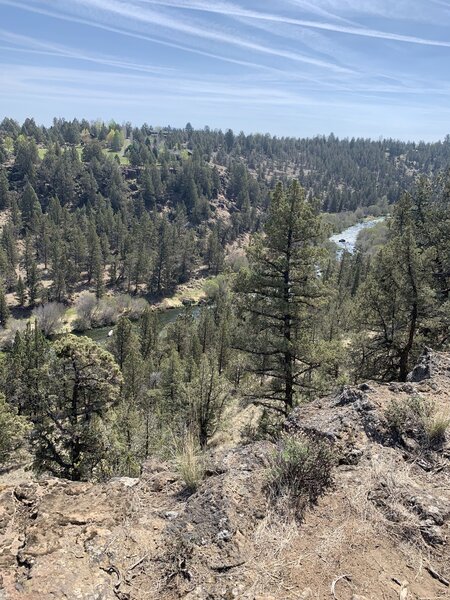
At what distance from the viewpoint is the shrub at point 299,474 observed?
18.0ft

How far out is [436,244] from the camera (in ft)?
62.8

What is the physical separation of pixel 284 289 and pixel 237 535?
990 cm

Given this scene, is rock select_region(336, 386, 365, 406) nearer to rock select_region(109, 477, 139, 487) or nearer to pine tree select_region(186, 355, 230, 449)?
rock select_region(109, 477, 139, 487)

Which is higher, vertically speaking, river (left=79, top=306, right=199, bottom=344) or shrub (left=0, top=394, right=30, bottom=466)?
shrub (left=0, top=394, right=30, bottom=466)

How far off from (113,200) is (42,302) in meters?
71.6

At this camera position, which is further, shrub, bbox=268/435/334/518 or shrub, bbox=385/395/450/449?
shrub, bbox=385/395/450/449

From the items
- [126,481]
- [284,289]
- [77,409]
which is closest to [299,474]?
[126,481]

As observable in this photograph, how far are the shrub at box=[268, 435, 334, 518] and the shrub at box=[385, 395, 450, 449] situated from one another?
1761mm

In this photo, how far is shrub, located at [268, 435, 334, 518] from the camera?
5488 millimetres

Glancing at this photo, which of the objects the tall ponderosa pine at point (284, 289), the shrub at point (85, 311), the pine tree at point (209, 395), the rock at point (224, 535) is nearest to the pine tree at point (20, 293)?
the shrub at point (85, 311)

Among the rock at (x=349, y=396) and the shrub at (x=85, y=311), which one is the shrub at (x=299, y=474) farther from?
the shrub at (x=85, y=311)

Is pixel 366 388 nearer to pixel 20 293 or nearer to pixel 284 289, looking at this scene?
pixel 284 289

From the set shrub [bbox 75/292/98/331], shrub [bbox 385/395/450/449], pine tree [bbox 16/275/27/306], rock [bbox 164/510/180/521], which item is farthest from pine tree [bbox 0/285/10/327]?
shrub [bbox 385/395/450/449]

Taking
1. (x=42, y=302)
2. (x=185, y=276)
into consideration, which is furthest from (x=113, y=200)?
(x=42, y=302)
